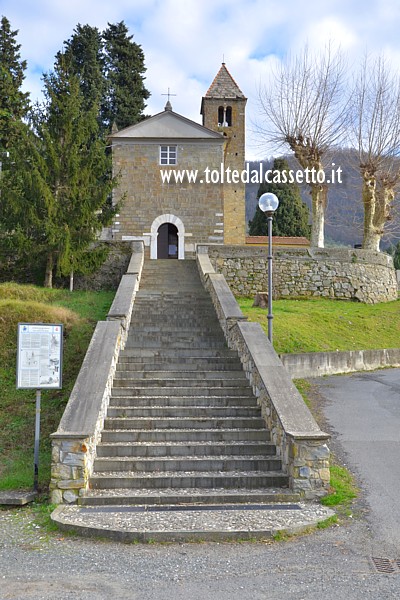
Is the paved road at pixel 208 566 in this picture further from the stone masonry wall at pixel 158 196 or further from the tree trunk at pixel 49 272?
the stone masonry wall at pixel 158 196

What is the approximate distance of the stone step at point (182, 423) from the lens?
8.84 meters

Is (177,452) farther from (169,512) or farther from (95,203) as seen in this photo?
(95,203)

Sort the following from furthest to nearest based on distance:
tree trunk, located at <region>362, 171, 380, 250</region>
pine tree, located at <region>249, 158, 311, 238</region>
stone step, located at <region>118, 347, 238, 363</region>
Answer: pine tree, located at <region>249, 158, 311, 238</region>
tree trunk, located at <region>362, 171, 380, 250</region>
stone step, located at <region>118, 347, 238, 363</region>

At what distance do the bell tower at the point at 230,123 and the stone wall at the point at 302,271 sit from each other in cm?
1363

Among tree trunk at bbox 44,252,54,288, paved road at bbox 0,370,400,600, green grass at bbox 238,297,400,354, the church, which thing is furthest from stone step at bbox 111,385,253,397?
the church

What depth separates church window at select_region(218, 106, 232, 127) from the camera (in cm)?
3759

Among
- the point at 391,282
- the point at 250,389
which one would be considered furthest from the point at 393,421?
the point at 391,282

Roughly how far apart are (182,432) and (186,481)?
4.14 ft

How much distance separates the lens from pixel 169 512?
21.8ft

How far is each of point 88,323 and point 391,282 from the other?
54.2 ft

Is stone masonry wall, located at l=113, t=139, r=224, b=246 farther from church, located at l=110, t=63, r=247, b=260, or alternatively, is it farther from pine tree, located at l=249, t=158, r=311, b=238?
pine tree, located at l=249, t=158, r=311, b=238

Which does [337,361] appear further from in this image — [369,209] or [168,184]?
[168,184]

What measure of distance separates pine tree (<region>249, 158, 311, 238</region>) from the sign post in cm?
3624

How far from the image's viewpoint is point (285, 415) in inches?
314
